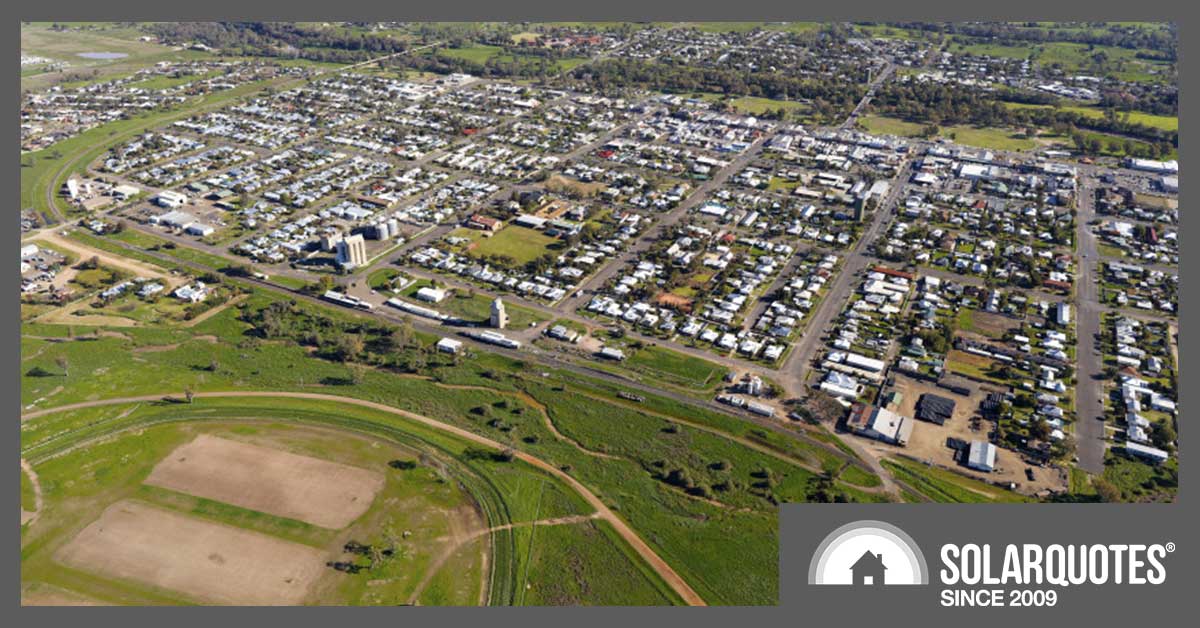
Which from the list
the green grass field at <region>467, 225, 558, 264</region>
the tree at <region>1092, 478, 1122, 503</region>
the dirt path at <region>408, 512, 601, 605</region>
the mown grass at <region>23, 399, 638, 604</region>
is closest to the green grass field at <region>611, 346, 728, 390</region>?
the mown grass at <region>23, 399, 638, 604</region>

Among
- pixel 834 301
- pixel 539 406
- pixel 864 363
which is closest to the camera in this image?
pixel 539 406

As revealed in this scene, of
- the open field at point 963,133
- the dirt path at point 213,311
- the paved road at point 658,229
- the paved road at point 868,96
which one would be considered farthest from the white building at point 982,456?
the paved road at point 868,96

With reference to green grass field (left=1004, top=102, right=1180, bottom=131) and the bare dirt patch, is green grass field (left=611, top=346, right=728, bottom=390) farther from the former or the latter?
green grass field (left=1004, top=102, right=1180, bottom=131)

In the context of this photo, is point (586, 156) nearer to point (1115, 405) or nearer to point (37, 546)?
point (1115, 405)

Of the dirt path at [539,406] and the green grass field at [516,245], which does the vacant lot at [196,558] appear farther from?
the green grass field at [516,245]

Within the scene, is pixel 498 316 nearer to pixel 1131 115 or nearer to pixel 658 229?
pixel 658 229

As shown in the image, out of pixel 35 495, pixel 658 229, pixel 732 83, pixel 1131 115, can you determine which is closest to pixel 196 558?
pixel 35 495
